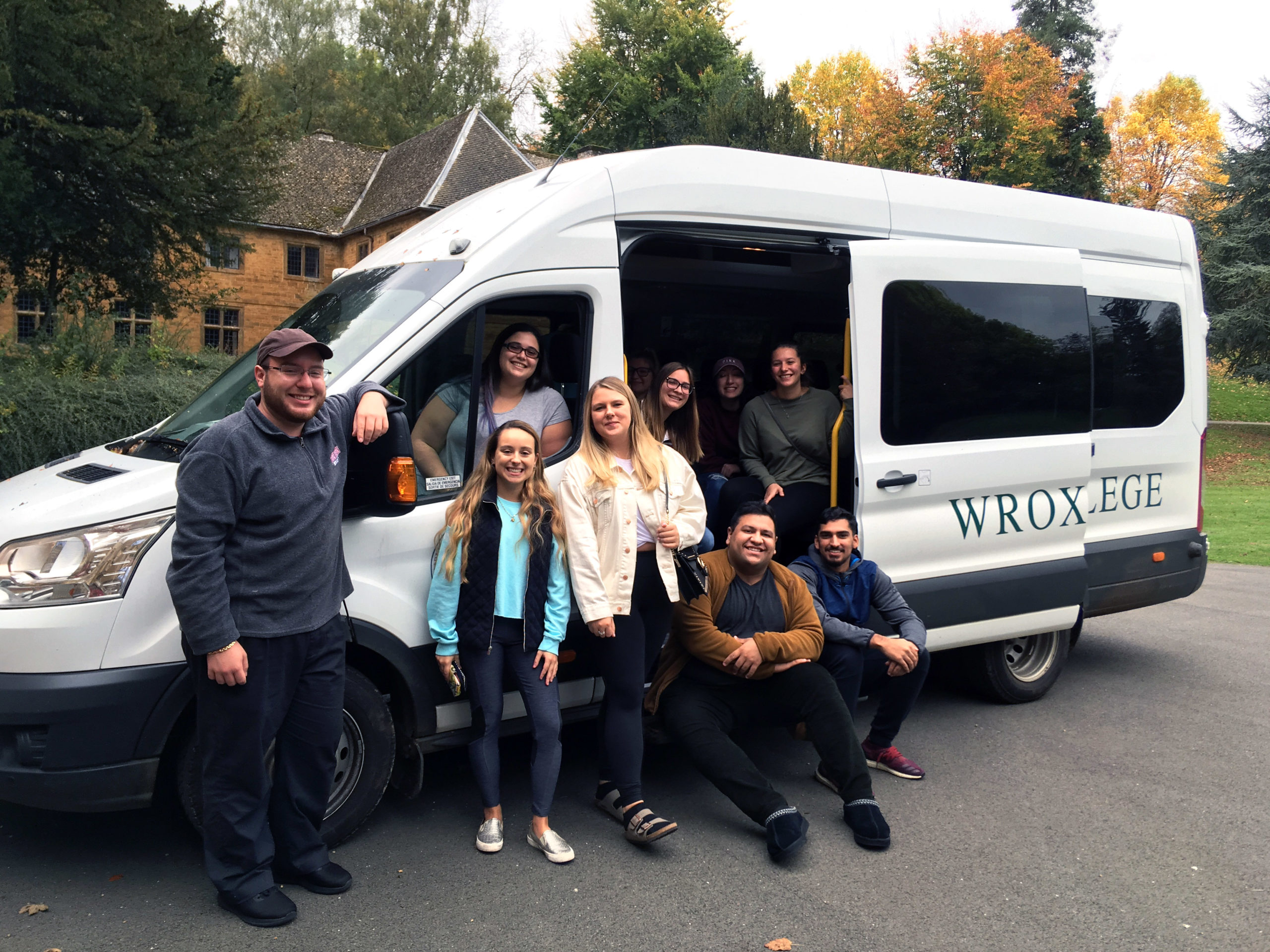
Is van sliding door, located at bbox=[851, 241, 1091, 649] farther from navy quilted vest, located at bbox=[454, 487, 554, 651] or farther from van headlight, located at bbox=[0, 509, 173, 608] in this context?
van headlight, located at bbox=[0, 509, 173, 608]

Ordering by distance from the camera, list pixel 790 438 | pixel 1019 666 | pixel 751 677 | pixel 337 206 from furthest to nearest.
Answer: pixel 337 206 → pixel 1019 666 → pixel 790 438 → pixel 751 677

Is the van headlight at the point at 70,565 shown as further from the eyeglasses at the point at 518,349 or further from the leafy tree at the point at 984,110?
the leafy tree at the point at 984,110

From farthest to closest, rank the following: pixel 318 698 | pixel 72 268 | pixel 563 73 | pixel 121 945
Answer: pixel 563 73, pixel 72 268, pixel 318 698, pixel 121 945

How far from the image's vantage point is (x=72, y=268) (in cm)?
1705

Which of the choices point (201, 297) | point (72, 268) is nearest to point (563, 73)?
point (201, 297)

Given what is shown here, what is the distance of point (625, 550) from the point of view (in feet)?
13.4

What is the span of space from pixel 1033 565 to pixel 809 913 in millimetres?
2677

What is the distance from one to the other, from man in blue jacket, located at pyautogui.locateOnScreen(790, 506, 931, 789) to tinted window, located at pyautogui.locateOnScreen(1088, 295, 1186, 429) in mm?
1979

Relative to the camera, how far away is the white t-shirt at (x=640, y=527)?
4.21 metres

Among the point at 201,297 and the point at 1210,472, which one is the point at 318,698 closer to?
the point at 201,297

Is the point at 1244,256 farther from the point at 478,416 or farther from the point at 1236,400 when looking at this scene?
the point at 478,416

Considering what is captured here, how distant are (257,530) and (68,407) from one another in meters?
8.16

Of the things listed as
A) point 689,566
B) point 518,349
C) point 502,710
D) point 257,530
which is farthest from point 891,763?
point 257,530

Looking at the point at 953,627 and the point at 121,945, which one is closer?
the point at 121,945
